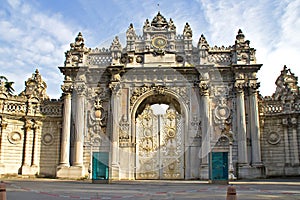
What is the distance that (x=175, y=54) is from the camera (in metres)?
26.3

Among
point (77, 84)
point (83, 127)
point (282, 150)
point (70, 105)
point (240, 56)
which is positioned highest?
point (240, 56)

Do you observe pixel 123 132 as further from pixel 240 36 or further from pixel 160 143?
pixel 240 36

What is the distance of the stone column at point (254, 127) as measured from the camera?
78.5ft

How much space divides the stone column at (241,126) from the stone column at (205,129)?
2081mm

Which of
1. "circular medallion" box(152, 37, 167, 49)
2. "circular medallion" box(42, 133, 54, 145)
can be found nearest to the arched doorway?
"circular medallion" box(152, 37, 167, 49)

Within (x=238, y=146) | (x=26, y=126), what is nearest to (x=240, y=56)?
(x=238, y=146)

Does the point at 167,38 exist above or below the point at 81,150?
above

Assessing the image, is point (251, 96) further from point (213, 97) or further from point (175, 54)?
point (175, 54)

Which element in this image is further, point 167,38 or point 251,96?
point 167,38

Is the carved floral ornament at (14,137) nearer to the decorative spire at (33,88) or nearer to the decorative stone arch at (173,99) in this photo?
the decorative spire at (33,88)

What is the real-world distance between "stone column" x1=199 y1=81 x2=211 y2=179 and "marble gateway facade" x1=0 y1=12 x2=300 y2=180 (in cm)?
7

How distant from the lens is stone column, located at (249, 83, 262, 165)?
23938 mm

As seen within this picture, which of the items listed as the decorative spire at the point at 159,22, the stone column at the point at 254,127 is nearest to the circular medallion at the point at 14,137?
the decorative spire at the point at 159,22

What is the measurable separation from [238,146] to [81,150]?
36.1ft
